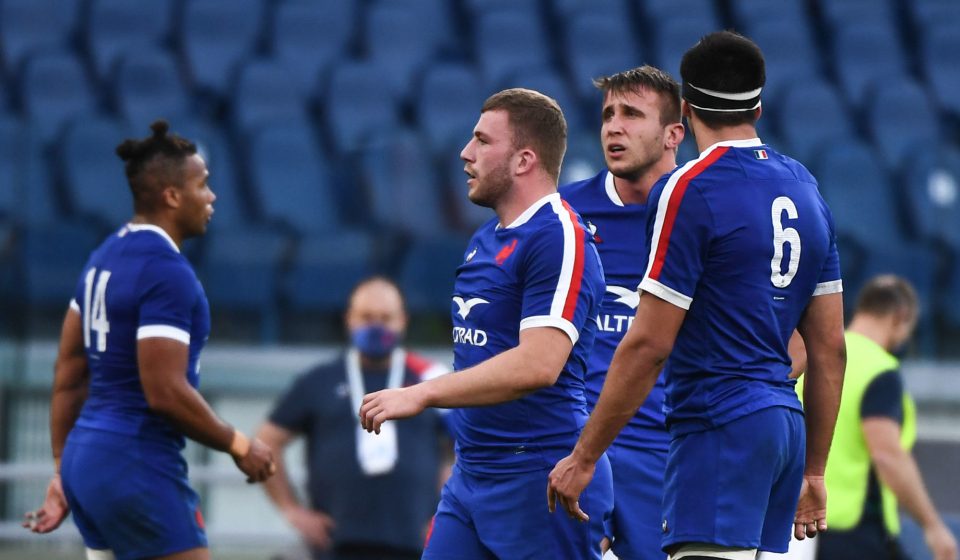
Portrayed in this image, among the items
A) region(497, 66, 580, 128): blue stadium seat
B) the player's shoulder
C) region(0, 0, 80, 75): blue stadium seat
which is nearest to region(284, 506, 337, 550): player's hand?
the player's shoulder

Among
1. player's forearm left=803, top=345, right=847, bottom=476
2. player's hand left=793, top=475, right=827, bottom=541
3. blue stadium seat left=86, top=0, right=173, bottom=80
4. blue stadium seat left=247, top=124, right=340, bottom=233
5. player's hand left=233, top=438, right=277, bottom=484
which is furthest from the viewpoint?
blue stadium seat left=86, top=0, right=173, bottom=80

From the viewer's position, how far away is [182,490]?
17.1 ft

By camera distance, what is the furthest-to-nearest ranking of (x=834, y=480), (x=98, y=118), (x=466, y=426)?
(x=98, y=118)
(x=834, y=480)
(x=466, y=426)

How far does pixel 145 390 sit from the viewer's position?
5.02 meters

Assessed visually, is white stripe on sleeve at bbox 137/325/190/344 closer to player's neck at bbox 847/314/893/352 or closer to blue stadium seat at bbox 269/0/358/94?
player's neck at bbox 847/314/893/352

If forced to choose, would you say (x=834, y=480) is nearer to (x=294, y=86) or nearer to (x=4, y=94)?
(x=294, y=86)

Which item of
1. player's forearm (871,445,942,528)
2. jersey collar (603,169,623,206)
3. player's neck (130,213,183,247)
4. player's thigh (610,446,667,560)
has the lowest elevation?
player's forearm (871,445,942,528)

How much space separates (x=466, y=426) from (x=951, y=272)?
20.2 ft

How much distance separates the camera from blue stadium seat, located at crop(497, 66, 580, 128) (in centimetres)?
1192

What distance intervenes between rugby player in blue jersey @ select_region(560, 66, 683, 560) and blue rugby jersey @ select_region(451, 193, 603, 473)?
0.69 m

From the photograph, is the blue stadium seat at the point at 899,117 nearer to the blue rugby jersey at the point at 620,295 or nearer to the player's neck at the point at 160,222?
the blue rugby jersey at the point at 620,295

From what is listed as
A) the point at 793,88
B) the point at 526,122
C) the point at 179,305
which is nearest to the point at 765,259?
the point at 526,122

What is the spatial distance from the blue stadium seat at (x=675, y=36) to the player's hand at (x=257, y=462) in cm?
826

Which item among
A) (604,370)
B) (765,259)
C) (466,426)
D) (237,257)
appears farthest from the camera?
(237,257)
